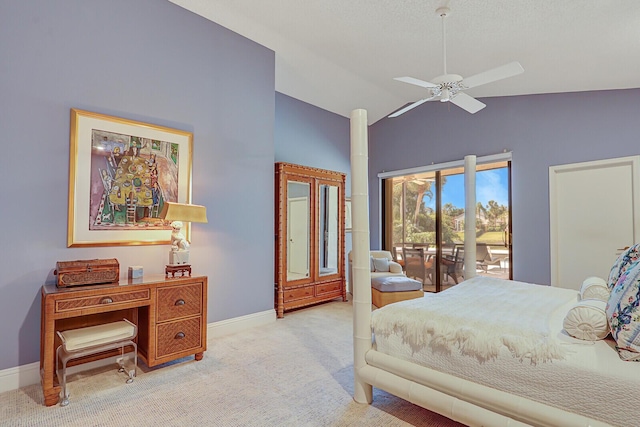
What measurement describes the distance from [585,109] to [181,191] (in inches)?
189

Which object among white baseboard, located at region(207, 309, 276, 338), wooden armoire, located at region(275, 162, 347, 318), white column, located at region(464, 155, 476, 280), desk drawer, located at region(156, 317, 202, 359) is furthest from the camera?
wooden armoire, located at region(275, 162, 347, 318)

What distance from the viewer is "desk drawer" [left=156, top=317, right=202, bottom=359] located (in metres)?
2.64

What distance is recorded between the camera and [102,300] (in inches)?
93.4

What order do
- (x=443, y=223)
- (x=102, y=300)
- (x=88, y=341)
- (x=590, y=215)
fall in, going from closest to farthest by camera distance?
1. (x=88, y=341)
2. (x=102, y=300)
3. (x=590, y=215)
4. (x=443, y=223)

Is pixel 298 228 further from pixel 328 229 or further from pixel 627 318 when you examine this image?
pixel 627 318

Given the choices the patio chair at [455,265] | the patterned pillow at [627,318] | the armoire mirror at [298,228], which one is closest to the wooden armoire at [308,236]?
the armoire mirror at [298,228]

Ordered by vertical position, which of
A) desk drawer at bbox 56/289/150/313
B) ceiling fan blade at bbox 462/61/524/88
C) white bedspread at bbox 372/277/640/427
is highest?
ceiling fan blade at bbox 462/61/524/88

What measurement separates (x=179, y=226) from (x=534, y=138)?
4550 mm

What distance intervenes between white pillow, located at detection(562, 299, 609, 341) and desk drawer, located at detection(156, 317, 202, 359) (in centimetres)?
257

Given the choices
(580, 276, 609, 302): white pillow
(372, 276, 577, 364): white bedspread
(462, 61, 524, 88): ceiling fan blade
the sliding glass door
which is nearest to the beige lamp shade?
(372, 276, 577, 364): white bedspread

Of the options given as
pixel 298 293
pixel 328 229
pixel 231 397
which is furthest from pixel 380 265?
pixel 231 397

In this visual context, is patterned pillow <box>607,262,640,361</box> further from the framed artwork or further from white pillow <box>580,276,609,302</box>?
the framed artwork

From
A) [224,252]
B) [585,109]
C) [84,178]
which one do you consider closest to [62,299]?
[84,178]

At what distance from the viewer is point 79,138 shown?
8.93ft
